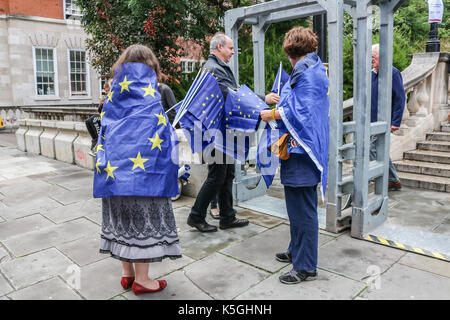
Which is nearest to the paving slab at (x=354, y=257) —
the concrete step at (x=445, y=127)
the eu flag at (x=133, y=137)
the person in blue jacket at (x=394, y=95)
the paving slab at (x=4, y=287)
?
the eu flag at (x=133, y=137)

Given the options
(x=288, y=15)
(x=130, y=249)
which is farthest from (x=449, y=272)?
(x=288, y=15)

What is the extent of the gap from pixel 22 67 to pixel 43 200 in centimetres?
1661

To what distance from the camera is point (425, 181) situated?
584cm

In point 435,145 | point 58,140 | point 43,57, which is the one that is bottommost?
point 435,145

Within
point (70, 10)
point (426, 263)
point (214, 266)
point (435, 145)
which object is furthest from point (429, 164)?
point (70, 10)

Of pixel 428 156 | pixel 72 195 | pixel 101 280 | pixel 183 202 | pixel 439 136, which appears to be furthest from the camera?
pixel 439 136

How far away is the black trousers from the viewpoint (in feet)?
14.1

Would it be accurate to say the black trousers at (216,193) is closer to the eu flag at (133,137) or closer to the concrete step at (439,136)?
the eu flag at (133,137)

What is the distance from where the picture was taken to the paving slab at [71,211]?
510 cm

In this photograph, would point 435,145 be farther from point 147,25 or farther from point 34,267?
point 147,25

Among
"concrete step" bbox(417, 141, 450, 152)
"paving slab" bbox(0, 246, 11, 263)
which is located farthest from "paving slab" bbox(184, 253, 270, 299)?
"concrete step" bbox(417, 141, 450, 152)

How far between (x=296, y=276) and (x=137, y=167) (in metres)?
1.51
